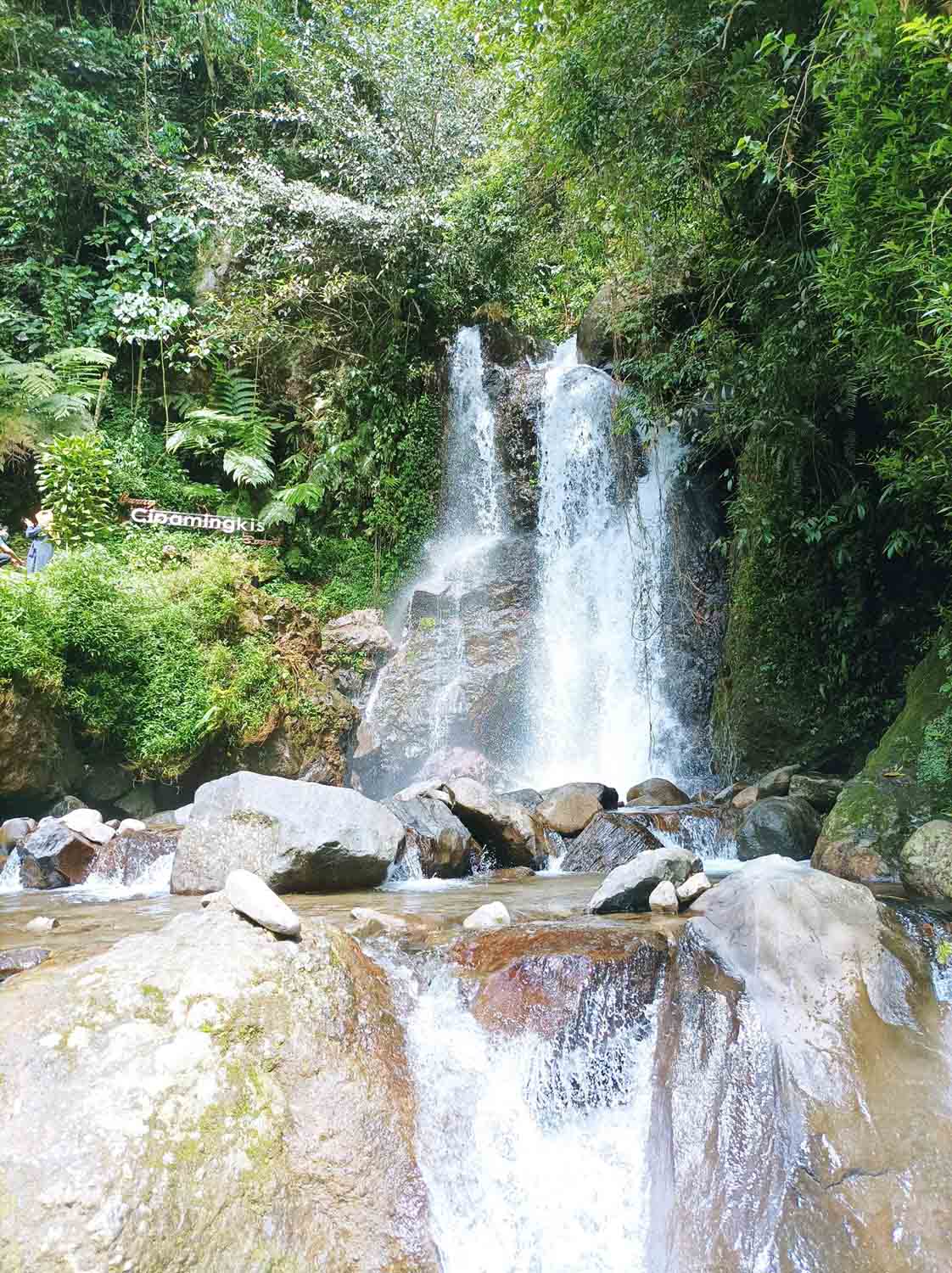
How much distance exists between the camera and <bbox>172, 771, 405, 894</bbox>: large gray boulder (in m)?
5.95

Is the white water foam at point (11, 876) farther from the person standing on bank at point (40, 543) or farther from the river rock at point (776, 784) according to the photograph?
the river rock at point (776, 784)

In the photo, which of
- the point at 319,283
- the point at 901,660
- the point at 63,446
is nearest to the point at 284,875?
the point at 901,660

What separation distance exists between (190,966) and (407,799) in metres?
4.53

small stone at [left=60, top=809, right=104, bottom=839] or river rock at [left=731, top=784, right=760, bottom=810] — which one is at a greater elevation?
river rock at [left=731, top=784, right=760, bottom=810]

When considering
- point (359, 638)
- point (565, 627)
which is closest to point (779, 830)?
point (565, 627)

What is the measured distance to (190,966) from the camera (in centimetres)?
337

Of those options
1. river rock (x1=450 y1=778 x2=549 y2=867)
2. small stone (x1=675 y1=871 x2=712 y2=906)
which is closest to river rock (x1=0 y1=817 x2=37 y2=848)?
river rock (x1=450 y1=778 x2=549 y2=867)

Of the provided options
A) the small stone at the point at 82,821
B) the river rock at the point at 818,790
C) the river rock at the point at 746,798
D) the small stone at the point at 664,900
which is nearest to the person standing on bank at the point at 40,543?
the small stone at the point at 82,821

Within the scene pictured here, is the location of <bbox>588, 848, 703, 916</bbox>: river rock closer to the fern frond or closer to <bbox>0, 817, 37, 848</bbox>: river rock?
<bbox>0, 817, 37, 848</bbox>: river rock

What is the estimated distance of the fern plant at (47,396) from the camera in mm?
12930

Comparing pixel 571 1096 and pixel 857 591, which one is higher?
pixel 857 591

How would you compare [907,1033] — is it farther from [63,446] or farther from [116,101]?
[116,101]

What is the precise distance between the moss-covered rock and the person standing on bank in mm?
10439

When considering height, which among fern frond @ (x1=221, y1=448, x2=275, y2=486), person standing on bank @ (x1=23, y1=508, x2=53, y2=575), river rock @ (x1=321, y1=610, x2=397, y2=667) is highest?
fern frond @ (x1=221, y1=448, x2=275, y2=486)
